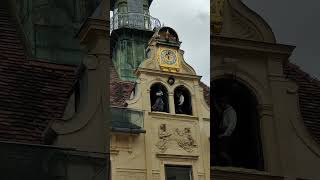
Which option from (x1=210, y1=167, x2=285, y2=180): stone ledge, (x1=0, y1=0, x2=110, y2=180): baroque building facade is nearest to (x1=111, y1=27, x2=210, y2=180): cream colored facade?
(x1=0, y1=0, x2=110, y2=180): baroque building facade

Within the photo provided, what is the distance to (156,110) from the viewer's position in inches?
99.5

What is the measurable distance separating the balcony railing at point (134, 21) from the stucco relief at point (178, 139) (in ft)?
1.12

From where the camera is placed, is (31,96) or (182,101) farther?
(31,96)

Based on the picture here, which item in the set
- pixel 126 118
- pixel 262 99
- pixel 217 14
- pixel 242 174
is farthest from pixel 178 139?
pixel 262 99

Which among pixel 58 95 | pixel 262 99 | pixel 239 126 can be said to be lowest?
pixel 239 126

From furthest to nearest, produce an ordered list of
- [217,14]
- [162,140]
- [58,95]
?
[58,95], [217,14], [162,140]

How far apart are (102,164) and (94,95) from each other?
17.0 inches

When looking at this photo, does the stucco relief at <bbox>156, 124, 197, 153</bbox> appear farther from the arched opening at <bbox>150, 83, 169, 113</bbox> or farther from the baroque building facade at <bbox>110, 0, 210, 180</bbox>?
the arched opening at <bbox>150, 83, 169, 113</bbox>

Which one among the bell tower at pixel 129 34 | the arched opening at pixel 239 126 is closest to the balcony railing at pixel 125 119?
the bell tower at pixel 129 34

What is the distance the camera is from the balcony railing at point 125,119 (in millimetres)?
2432

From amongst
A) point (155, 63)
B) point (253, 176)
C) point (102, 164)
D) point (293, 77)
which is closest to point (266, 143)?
point (253, 176)

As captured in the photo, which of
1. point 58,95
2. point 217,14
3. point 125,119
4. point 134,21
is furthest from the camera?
point 58,95

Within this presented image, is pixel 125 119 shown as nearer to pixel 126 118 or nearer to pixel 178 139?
pixel 126 118

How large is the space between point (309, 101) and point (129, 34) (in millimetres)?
2832
